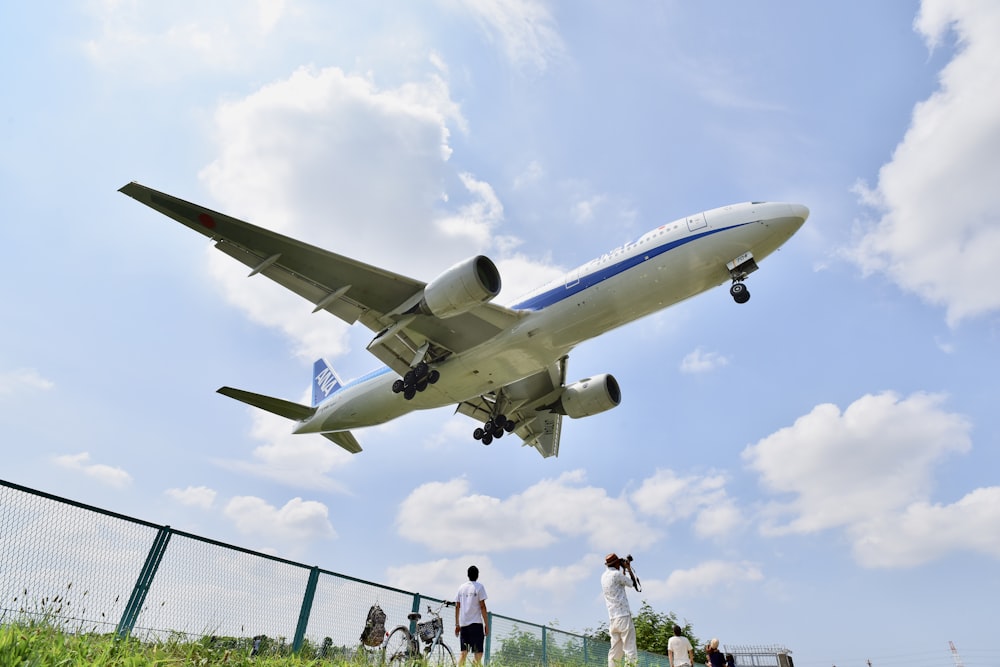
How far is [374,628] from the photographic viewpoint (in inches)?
410

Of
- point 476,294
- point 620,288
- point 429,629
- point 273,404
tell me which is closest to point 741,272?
point 620,288

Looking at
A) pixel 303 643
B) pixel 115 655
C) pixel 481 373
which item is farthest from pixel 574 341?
pixel 115 655

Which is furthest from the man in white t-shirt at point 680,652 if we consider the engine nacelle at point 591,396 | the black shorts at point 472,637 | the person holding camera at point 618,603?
the engine nacelle at point 591,396

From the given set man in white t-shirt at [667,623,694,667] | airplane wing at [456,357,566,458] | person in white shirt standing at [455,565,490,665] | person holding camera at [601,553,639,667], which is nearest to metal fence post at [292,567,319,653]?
person in white shirt standing at [455,565,490,665]

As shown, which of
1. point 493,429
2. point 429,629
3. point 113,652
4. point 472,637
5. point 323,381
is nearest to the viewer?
point 113,652

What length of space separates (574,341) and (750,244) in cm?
541

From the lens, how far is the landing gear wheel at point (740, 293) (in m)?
14.6

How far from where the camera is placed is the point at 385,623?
1060 centimetres

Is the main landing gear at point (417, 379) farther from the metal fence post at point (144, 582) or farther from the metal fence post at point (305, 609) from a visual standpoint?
the metal fence post at point (144, 582)

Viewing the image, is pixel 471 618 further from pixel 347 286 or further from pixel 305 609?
pixel 347 286

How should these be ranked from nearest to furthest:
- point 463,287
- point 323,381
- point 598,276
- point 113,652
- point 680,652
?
point 113,652 → point 680,652 → point 463,287 → point 598,276 → point 323,381

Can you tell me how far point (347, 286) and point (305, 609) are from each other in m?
9.23

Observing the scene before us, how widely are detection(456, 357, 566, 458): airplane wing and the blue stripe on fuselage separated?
16.9ft

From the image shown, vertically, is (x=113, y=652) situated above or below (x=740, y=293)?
below
